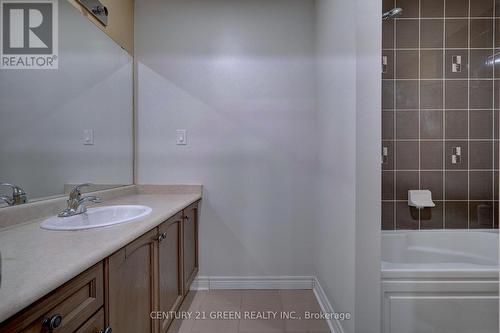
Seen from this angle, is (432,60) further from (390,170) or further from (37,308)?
(37,308)

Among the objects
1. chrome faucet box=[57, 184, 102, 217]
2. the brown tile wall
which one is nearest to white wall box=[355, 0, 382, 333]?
the brown tile wall

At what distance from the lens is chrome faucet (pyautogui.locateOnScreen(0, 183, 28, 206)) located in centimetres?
110

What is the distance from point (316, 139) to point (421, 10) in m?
1.36

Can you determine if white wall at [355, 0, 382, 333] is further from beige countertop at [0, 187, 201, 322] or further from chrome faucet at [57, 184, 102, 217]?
chrome faucet at [57, 184, 102, 217]

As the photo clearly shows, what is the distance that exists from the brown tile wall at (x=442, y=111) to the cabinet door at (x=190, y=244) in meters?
1.60

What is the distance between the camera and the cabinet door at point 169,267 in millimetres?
1346

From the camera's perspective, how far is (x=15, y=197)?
1.13 meters

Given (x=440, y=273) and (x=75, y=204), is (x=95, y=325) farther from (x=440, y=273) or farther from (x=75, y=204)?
(x=440, y=273)

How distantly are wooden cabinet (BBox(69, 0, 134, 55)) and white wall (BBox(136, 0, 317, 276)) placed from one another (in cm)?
7

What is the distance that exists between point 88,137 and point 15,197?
657 millimetres

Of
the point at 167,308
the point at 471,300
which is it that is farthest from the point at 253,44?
the point at 471,300

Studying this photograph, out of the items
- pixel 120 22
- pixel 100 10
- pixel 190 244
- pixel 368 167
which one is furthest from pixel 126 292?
pixel 120 22

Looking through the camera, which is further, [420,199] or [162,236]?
[420,199]

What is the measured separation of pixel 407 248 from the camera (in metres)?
2.07
